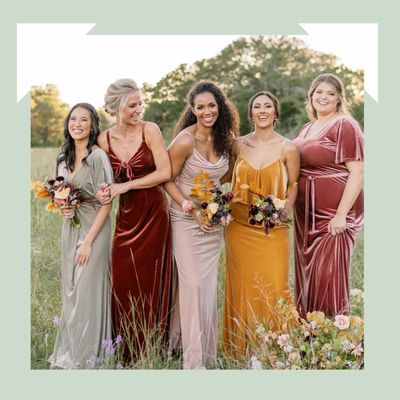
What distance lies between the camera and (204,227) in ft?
18.3

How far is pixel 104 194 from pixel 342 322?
2.03 metres

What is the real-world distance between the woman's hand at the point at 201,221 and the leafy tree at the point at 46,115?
1265 mm

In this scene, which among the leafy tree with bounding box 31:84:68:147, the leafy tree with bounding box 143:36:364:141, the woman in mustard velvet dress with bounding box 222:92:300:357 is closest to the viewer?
the woman in mustard velvet dress with bounding box 222:92:300:357

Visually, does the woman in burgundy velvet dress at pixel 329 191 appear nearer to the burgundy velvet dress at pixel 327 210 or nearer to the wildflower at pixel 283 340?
the burgundy velvet dress at pixel 327 210

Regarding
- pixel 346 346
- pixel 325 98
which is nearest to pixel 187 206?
pixel 325 98

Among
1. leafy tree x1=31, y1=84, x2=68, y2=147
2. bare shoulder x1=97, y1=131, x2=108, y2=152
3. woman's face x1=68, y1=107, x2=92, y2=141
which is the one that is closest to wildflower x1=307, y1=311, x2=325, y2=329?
bare shoulder x1=97, y1=131, x2=108, y2=152

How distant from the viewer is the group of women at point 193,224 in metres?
5.62

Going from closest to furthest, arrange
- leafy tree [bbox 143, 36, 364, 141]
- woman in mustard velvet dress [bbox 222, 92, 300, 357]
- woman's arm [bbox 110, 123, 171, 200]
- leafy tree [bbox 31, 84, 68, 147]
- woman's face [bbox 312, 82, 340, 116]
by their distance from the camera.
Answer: woman's arm [bbox 110, 123, 171, 200]
woman in mustard velvet dress [bbox 222, 92, 300, 357]
woman's face [bbox 312, 82, 340, 116]
leafy tree [bbox 31, 84, 68, 147]
leafy tree [bbox 143, 36, 364, 141]

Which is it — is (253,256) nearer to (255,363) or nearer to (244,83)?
(255,363)

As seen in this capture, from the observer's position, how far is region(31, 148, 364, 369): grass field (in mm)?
5887

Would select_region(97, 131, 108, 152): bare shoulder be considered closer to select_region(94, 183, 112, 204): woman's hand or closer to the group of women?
the group of women

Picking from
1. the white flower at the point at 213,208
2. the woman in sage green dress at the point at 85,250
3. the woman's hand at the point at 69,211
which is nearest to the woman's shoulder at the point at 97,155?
the woman in sage green dress at the point at 85,250

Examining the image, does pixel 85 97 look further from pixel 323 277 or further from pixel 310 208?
pixel 323 277

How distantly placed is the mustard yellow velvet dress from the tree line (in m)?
0.99
